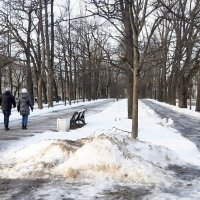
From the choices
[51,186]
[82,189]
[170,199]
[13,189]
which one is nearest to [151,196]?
[170,199]

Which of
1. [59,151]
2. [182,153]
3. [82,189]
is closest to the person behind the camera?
[82,189]

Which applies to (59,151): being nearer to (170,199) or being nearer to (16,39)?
(170,199)

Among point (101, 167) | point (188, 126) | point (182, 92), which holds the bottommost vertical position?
point (188, 126)

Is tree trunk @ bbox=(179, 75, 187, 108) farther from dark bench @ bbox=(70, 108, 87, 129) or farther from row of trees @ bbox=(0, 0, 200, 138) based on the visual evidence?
dark bench @ bbox=(70, 108, 87, 129)

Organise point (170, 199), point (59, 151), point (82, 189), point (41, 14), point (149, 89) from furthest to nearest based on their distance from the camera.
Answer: point (149, 89) < point (41, 14) < point (59, 151) < point (82, 189) < point (170, 199)

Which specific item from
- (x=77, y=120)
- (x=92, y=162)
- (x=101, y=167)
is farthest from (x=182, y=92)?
(x=101, y=167)

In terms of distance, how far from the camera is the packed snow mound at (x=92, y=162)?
843cm

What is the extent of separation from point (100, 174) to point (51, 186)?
107 centimetres

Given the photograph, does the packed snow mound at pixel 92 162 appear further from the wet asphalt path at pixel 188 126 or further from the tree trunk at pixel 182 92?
the tree trunk at pixel 182 92

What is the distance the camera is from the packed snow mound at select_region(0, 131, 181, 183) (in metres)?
8.43

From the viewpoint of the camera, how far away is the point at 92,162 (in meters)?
8.77

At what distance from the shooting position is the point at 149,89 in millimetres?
123188

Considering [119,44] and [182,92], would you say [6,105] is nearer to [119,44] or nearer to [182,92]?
[119,44]

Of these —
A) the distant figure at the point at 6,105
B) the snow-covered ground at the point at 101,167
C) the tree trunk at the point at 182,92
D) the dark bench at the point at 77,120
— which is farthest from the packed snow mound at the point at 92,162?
the tree trunk at the point at 182,92
